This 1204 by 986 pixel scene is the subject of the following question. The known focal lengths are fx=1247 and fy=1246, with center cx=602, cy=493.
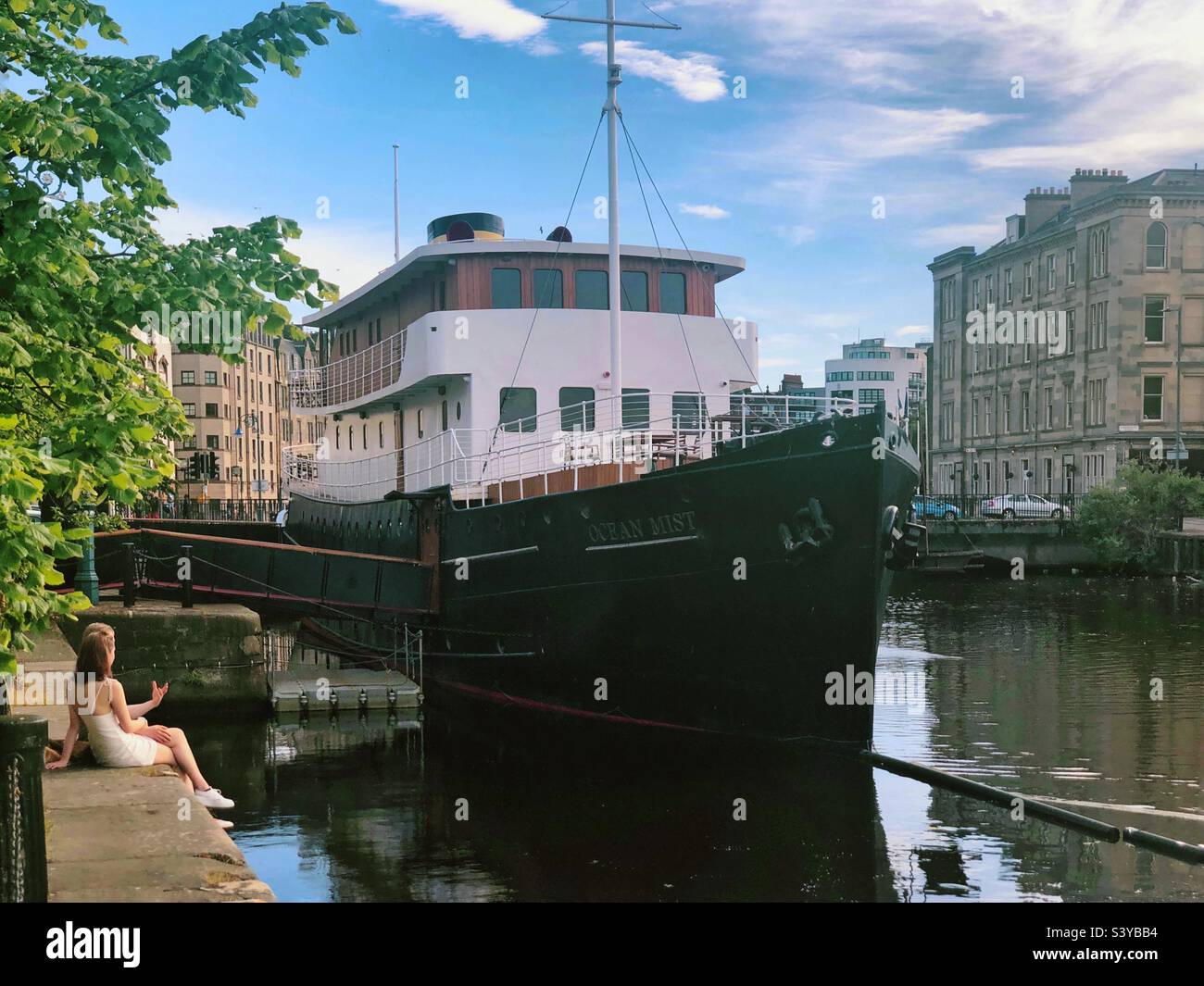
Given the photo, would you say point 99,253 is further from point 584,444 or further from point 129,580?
point 129,580

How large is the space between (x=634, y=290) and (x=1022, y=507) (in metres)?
41.9

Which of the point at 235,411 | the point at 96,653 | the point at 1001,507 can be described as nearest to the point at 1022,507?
the point at 1001,507

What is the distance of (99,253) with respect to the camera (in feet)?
27.1

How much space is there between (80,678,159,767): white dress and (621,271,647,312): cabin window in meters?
13.1

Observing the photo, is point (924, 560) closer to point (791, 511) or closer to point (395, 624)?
point (791, 511)

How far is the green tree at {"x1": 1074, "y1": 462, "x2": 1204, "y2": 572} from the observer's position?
46500mm

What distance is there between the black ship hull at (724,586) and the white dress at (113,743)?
706 cm

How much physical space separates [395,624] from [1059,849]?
41.5ft

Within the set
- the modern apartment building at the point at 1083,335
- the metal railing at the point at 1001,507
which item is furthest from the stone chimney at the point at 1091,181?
the metal railing at the point at 1001,507

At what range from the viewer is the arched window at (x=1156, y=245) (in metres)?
61.9

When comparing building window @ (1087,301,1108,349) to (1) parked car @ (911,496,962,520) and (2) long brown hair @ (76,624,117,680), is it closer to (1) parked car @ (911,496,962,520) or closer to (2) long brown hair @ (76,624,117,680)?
(1) parked car @ (911,496,962,520)

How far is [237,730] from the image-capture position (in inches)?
679

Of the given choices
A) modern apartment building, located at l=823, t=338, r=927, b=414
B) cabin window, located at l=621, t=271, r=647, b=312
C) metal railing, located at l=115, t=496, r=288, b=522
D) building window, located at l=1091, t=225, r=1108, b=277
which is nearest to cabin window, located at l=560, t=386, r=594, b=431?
cabin window, located at l=621, t=271, r=647, b=312

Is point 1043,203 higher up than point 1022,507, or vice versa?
point 1043,203
